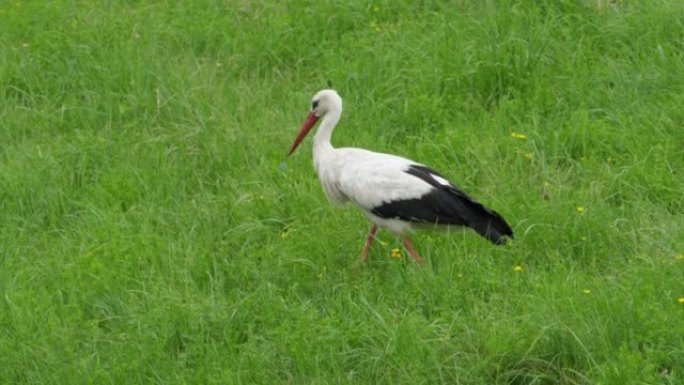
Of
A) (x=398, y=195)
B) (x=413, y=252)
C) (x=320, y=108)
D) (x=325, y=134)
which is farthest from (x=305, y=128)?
(x=413, y=252)

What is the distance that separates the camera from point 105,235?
8.62 metres

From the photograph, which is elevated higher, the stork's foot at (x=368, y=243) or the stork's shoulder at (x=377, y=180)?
the stork's shoulder at (x=377, y=180)

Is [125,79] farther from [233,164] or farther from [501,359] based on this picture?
[501,359]

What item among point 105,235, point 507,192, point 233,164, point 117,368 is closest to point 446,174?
point 507,192

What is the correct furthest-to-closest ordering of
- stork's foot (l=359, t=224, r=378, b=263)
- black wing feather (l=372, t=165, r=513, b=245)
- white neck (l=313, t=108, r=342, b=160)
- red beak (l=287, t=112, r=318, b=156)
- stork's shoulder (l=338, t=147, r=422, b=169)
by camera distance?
red beak (l=287, t=112, r=318, b=156) < white neck (l=313, t=108, r=342, b=160) < stork's shoulder (l=338, t=147, r=422, b=169) < stork's foot (l=359, t=224, r=378, b=263) < black wing feather (l=372, t=165, r=513, b=245)

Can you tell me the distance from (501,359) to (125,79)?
4414mm

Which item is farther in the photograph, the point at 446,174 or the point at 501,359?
the point at 446,174

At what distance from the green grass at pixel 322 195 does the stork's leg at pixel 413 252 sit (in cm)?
6

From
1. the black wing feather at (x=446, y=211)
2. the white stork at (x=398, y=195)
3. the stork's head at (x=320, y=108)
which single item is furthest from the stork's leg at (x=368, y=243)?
the stork's head at (x=320, y=108)

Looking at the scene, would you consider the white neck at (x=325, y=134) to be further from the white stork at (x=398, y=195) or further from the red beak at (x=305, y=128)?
the red beak at (x=305, y=128)

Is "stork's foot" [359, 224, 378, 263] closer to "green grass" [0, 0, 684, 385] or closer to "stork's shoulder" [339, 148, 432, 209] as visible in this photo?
"green grass" [0, 0, 684, 385]

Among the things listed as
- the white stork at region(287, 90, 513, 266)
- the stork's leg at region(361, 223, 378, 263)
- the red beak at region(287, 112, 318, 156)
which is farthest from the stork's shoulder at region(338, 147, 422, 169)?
the red beak at region(287, 112, 318, 156)

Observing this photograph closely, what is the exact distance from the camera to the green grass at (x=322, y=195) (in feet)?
23.4

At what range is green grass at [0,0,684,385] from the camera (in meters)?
7.14
